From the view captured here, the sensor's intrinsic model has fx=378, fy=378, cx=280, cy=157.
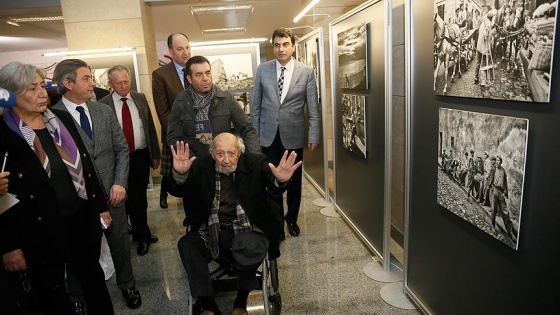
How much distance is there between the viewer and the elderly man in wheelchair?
2189 mm

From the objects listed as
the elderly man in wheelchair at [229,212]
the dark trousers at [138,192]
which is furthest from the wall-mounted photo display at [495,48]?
the dark trousers at [138,192]

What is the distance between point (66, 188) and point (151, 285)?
1.34 m

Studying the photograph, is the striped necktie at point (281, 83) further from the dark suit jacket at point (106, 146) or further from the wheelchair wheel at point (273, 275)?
the wheelchair wheel at point (273, 275)

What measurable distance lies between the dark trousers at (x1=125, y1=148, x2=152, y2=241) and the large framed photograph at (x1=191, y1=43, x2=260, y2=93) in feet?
5.47

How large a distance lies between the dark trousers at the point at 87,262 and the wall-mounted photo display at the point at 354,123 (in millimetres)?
2097

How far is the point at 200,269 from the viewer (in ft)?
7.15

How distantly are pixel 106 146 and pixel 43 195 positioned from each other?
26.8 inches

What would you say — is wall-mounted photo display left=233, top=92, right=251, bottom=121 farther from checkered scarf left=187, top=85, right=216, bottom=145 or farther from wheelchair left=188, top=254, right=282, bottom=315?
wheelchair left=188, top=254, right=282, bottom=315

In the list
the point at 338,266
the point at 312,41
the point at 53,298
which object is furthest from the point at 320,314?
the point at 312,41

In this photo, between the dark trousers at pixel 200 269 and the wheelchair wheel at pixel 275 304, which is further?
the wheelchair wheel at pixel 275 304

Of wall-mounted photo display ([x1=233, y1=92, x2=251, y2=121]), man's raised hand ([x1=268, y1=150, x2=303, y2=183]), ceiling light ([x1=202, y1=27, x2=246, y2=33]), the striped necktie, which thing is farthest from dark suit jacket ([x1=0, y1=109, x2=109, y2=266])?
ceiling light ([x1=202, y1=27, x2=246, y2=33])

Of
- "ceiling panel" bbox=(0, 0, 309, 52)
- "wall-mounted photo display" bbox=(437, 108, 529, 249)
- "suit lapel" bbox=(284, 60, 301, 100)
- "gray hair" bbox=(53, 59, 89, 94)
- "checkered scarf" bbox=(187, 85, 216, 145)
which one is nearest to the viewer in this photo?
"wall-mounted photo display" bbox=(437, 108, 529, 249)

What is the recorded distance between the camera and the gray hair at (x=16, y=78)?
178 cm

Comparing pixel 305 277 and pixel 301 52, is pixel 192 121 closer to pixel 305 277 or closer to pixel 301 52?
pixel 305 277
